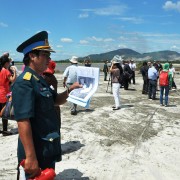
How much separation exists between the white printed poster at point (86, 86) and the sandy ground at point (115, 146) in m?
1.95

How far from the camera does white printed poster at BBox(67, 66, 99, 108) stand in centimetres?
369

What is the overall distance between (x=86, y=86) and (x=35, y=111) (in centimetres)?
119

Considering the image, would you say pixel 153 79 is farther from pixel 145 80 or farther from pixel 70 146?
pixel 70 146

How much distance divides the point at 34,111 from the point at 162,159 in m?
4.26

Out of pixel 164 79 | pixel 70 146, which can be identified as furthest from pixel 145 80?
pixel 70 146

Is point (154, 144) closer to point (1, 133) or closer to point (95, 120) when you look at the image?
point (95, 120)

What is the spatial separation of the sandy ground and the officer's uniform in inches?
102

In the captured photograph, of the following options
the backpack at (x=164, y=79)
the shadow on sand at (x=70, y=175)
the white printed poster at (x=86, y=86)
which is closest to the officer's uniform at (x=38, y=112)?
the white printed poster at (x=86, y=86)

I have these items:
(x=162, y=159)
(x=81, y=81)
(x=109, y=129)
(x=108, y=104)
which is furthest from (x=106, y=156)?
(x=108, y=104)

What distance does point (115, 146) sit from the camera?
23.2 ft

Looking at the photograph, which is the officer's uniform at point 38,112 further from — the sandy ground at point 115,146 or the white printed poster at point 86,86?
the sandy ground at point 115,146

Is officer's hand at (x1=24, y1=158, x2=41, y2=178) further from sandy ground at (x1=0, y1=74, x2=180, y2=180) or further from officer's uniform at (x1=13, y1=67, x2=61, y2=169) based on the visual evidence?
sandy ground at (x1=0, y1=74, x2=180, y2=180)

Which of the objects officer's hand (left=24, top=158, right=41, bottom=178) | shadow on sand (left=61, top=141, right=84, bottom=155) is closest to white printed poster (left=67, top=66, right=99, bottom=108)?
officer's hand (left=24, top=158, right=41, bottom=178)

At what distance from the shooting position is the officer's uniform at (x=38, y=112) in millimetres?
2541
